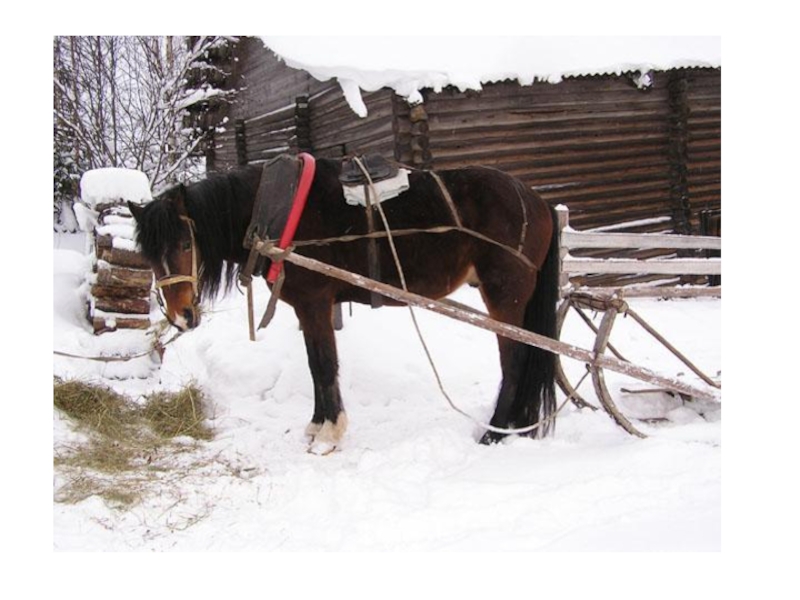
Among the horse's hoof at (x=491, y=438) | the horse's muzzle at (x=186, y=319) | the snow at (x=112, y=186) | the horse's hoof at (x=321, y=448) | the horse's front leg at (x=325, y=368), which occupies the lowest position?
the horse's hoof at (x=321, y=448)

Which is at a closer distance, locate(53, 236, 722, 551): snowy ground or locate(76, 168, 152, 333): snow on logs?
locate(53, 236, 722, 551): snowy ground

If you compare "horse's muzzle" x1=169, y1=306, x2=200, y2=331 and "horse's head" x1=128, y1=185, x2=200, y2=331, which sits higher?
"horse's head" x1=128, y1=185, x2=200, y2=331

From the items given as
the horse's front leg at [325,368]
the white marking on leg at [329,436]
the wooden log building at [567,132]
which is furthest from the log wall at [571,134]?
the white marking on leg at [329,436]

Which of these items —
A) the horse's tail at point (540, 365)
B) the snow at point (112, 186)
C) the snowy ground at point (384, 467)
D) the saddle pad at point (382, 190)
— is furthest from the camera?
the snow at point (112, 186)

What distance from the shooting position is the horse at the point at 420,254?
119 inches

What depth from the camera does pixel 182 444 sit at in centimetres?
312

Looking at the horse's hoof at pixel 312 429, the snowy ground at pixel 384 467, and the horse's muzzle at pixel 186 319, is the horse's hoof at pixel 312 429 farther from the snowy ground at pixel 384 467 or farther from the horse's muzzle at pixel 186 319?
the horse's muzzle at pixel 186 319

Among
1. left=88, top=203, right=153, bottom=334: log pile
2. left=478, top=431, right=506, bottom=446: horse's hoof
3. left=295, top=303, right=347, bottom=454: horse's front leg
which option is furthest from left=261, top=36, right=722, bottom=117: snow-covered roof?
left=478, top=431, right=506, bottom=446: horse's hoof

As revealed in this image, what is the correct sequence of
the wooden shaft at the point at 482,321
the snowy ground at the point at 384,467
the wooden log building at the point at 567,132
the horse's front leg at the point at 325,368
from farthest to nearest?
1. the wooden log building at the point at 567,132
2. the horse's front leg at the point at 325,368
3. the wooden shaft at the point at 482,321
4. the snowy ground at the point at 384,467

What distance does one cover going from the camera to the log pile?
155 inches

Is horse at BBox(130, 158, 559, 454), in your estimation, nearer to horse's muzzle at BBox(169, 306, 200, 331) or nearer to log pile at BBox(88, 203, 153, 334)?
horse's muzzle at BBox(169, 306, 200, 331)

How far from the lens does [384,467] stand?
2.77 m

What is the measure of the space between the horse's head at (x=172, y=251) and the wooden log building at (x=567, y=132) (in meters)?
4.36

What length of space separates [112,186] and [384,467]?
2.93 meters
